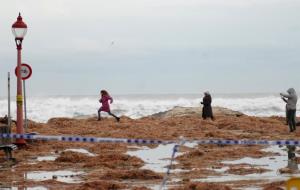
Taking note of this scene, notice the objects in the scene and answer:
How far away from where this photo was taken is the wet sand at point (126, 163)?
43.2 feet

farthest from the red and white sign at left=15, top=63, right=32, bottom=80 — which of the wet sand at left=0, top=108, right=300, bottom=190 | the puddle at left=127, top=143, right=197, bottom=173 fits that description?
the puddle at left=127, top=143, right=197, bottom=173

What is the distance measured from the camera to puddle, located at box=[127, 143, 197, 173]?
641 inches

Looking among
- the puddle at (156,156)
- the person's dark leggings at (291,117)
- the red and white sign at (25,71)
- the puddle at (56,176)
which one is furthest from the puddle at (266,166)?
the red and white sign at (25,71)

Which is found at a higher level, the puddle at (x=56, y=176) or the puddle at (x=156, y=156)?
the puddle at (x=156, y=156)

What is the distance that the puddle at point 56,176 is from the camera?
1398 cm

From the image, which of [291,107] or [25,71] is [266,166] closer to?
[25,71]

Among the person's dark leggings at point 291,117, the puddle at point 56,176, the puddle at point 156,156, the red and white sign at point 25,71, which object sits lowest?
the puddle at point 56,176

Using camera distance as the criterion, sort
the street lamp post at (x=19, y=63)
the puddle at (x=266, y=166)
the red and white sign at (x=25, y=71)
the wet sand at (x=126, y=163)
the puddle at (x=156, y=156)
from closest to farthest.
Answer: the wet sand at (x=126, y=163)
the puddle at (x=266, y=166)
the puddle at (x=156, y=156)
the street lamp post at (x=19, y=63)
the red and white sign at (x=25, y=71)

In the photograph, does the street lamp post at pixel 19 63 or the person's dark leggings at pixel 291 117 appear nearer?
the street lamp post at pixel 19 63

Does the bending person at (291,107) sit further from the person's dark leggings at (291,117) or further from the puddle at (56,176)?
the puddle at (56,176)

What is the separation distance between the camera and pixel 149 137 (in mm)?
23953

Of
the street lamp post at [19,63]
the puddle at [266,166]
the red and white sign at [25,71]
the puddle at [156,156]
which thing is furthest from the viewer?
the red and white sign at [25,71]

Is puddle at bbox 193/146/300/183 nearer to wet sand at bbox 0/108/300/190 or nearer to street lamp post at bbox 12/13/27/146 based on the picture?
wet sand at bbox 0/108/300/190

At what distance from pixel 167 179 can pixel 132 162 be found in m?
3.37
